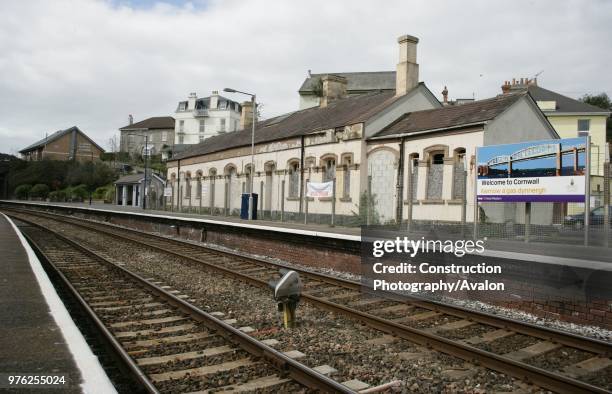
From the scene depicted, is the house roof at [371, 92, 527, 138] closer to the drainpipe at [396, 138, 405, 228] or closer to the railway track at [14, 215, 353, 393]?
the drainpipe at [396, 138, 405, 228]

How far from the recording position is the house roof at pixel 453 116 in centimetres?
1842

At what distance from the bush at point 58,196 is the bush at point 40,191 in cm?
219

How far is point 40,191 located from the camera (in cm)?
7406

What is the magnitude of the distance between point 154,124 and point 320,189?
84.8m

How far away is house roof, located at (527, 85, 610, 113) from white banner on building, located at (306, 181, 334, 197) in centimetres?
2933

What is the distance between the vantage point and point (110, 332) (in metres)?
6.34

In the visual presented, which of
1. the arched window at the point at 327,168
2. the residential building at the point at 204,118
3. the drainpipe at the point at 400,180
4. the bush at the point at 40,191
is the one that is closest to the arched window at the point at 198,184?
the arched window at the point at 327,168

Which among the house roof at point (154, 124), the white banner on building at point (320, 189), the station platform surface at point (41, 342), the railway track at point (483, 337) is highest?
the house roof at point (154, 124)

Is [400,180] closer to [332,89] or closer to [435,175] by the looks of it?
[435,175]

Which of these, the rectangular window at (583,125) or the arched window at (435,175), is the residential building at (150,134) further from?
the arched window at (435,175)

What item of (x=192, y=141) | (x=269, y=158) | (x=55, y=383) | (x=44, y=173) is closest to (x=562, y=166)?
(x=55, y=383)

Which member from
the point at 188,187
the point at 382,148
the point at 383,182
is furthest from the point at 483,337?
the point at 188,187

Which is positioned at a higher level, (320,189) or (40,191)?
(320,189)

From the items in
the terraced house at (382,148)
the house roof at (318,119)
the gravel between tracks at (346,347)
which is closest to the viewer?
the gravel between tracks at (346,347)
